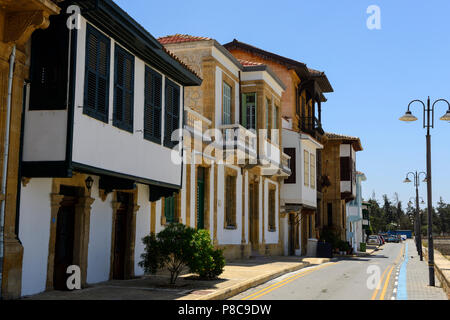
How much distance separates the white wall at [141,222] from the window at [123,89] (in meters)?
3.20

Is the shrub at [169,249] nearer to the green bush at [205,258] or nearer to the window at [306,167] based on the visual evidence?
the green bush at [205,258]

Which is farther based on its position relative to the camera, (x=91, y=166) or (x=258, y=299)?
(x=258, y=299)

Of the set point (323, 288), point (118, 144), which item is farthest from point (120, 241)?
point (323, 288)

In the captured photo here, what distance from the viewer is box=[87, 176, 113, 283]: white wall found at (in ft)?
45.5

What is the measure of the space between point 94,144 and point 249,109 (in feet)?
51.8

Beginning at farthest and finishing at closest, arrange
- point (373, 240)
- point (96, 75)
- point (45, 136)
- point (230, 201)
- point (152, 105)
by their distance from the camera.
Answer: point (373, 240) < point (230, 201) < point (152, 105) < point (96, 75) < point (45, 136)

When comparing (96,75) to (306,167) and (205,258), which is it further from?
(306,167)

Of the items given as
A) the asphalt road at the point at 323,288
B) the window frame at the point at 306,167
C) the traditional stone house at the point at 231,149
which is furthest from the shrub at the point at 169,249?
the window frame at the point at 306,167

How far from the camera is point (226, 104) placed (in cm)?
2466

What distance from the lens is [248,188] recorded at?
27.6m

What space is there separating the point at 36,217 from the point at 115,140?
259cm

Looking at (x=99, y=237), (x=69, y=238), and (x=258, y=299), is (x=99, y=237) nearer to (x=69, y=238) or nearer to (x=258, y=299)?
(x=69, y=238)

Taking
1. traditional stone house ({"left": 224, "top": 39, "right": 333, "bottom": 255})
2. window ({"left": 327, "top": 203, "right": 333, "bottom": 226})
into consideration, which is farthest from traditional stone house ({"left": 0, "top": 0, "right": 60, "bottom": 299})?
window ({"left": 327, "top": 203, "right": 333, "bottom": 226})
